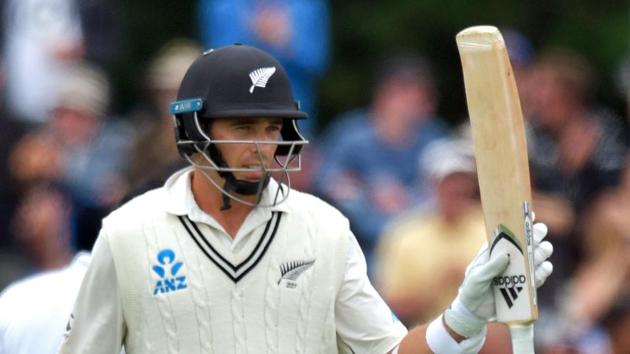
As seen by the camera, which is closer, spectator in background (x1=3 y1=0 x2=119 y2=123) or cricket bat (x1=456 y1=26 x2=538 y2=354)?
cricket bat (x1=456 y1=26 x2=538 y2=354)

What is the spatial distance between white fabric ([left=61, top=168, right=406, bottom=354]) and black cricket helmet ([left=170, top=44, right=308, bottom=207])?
0.19 metres

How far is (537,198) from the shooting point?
11.1 m

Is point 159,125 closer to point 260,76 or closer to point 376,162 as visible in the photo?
point 376,162

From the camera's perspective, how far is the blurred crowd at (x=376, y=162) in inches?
425

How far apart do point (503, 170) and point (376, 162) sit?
246 inches

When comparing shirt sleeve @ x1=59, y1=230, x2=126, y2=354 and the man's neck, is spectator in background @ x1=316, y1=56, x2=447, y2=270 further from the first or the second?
shirt sleeve @ x1=59, y1=230, x2=126, y2=354

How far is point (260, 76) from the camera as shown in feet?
22.1

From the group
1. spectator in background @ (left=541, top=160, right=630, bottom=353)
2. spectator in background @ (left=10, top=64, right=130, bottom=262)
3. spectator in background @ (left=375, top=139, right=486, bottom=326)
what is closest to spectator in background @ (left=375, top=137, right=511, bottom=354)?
spectator in background @ (left=375, top=139, right=486, bottom=326)

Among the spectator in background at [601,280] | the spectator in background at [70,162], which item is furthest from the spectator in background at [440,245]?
Answer: the spectator in background at [70,162]

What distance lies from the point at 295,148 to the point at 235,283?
0.54m

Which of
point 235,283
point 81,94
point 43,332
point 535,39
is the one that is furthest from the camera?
point 535,39

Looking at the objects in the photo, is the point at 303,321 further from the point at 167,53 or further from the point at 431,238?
the point at 167,53

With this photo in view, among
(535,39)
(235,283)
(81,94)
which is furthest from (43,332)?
(535,39)

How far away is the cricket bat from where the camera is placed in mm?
6234
